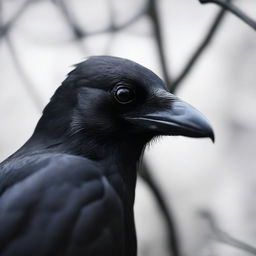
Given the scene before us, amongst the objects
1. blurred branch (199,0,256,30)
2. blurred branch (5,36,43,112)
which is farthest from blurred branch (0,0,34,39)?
blurred branch (199,0,256,30)

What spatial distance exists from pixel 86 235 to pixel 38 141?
75cm

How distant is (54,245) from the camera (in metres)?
4.00

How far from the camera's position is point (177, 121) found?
4363 millimetres

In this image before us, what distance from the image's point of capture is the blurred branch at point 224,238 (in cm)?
457

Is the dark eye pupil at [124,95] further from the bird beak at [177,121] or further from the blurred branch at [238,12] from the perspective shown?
the blurred branch at [238,12]

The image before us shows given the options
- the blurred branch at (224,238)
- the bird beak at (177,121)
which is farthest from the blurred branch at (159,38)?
the bird beak at (177,121)

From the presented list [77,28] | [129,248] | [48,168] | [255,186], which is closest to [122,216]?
[129,248]

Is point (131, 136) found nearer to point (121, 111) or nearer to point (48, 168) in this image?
point (121, 111)

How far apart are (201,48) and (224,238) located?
5.03 ft

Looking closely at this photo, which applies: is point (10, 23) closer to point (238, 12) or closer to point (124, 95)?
point (124, 95)

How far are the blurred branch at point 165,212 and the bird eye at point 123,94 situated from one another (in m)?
1.98

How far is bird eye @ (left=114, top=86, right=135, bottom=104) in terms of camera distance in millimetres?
4430

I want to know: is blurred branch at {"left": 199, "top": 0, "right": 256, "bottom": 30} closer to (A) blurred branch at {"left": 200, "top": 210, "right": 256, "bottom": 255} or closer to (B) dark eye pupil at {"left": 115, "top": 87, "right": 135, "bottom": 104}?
(B) dark eye pupil at {"left": 115, "top": 87, "right": 135, "bottom": 104}

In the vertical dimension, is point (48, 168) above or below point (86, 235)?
above
